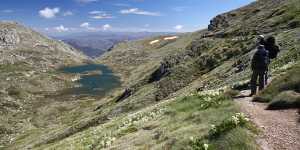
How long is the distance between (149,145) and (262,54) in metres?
10.1

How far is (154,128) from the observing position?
87.2ft

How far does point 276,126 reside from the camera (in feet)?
63.8

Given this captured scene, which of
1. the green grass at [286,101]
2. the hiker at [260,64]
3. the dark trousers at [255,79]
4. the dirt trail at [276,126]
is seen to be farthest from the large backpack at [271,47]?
the dirt trail at [276,126]

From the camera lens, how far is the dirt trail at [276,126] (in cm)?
1781

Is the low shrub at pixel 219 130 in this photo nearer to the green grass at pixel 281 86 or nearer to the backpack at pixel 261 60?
the green grass at pixel 281 86

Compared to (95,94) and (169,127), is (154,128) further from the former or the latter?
(95,94)

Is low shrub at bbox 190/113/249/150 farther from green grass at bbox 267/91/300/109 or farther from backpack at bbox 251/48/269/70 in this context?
backpack at bbox 251/48/269/70

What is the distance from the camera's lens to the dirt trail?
1781 cm

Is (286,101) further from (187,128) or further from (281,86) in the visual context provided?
(187,128)

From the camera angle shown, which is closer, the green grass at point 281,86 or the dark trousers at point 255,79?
the green grass at point 281,86

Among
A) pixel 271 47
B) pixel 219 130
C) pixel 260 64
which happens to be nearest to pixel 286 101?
pixel 260 64

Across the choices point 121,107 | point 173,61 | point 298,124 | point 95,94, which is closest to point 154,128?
point 298,124

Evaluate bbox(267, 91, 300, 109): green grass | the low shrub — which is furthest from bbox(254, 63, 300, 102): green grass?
the low shrub

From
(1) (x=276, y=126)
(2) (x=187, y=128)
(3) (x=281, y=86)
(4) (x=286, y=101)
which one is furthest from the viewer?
(3) (x=281, y=86)
